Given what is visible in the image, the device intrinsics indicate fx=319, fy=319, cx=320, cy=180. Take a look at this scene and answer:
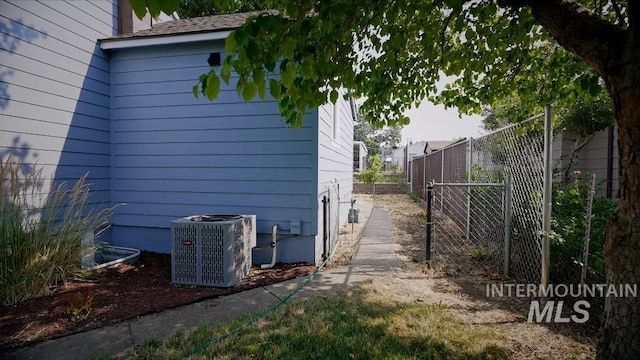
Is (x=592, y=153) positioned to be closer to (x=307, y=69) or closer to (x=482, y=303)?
(x=482, y=303)

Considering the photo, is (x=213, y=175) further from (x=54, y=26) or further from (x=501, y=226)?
(x=501, y=226)

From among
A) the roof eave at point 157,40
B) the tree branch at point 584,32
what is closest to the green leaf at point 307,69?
the tree branch at point 584,32

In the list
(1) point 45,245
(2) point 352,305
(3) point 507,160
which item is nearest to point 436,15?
(3) point 507,160

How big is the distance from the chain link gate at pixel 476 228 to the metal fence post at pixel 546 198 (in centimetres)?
102

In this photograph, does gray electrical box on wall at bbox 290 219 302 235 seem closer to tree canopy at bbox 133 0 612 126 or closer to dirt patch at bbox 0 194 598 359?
dirt patch at bbox 0 194 598 359

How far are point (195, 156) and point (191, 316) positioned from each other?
110 inches

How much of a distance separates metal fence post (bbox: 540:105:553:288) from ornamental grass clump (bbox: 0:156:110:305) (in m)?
5.33

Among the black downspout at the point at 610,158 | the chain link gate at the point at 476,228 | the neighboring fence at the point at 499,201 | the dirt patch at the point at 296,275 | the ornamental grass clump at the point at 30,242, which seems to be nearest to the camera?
the dirt patch at the point at 296,275

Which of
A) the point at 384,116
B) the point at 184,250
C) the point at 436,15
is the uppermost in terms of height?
the point at 436,15

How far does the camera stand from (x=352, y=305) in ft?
10.8

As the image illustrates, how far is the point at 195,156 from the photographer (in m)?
5.21

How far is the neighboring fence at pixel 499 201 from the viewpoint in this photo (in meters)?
3.67

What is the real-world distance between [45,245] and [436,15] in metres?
5.19

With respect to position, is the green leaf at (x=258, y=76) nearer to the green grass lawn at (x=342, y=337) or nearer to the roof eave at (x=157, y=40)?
the green grass lawn at (x=342, y=337)
